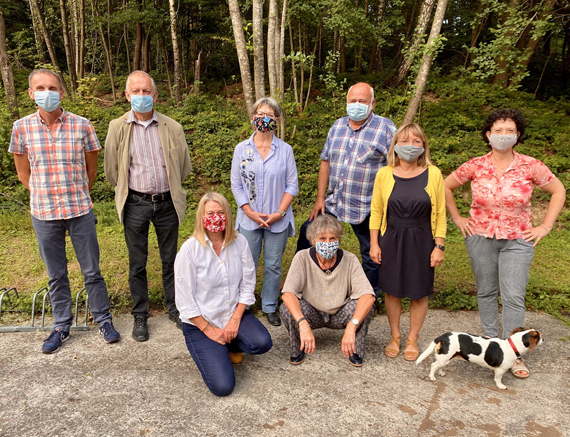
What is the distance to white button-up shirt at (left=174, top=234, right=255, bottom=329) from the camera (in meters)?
3.34

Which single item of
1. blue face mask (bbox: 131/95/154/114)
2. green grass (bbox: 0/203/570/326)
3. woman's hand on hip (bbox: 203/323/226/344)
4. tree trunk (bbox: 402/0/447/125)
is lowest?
green grass (bbox: 0/203/570/326)

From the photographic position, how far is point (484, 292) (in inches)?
144

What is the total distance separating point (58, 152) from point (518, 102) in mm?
10725

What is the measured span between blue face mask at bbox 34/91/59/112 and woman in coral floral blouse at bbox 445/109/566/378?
11.7ft

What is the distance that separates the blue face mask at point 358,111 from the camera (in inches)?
156

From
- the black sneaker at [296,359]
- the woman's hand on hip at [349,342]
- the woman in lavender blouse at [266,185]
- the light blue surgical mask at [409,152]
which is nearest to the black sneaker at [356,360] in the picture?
the woman's hand on hip at [349,342]

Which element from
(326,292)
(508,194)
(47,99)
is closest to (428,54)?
(508,194)

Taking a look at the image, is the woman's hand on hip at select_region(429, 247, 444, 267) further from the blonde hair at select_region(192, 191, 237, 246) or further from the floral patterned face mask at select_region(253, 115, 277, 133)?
the floral patterned face mask at select_region(253, 115, 277, 133)

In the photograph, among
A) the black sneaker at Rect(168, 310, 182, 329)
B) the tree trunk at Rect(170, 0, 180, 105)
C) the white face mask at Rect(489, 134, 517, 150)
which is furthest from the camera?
the tree trunk at Rect(170, 0, 180, 105)

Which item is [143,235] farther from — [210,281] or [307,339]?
[307,339]

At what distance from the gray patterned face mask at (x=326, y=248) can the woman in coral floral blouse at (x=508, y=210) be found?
3.95 feet

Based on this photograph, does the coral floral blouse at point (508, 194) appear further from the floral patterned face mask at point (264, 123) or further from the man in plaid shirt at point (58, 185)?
the man in plaid shirt at point (58, 185)

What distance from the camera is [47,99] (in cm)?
357

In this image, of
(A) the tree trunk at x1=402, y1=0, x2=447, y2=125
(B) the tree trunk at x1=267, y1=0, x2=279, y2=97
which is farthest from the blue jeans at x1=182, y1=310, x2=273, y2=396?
(A) the tree trunk at x1=402, y1=0, x2=447, y2=125
